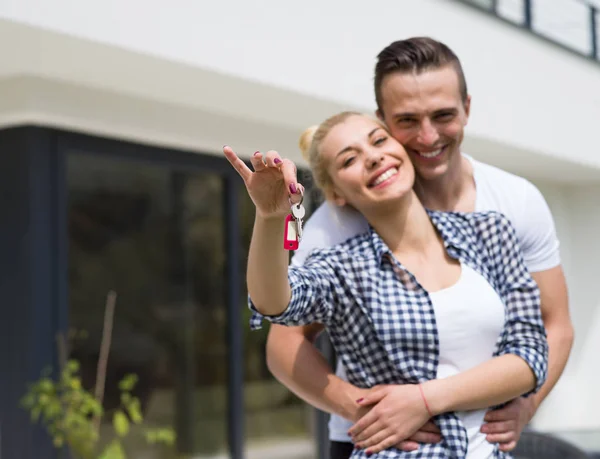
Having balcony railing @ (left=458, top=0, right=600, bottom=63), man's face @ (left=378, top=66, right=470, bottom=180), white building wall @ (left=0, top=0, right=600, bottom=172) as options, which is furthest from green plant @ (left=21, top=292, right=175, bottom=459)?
balcony railing @ (left=458, top=0, right=600, bottom=63)

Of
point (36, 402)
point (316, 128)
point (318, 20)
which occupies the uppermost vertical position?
point (318, 20)

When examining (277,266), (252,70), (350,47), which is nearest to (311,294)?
(277,266)

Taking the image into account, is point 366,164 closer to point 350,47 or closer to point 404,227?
point 404,227

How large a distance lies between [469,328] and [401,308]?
0.15 meters

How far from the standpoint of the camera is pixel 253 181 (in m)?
1.75

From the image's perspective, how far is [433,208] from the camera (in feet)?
7.80

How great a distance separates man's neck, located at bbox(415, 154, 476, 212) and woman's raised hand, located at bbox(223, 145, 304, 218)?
2.20 ft

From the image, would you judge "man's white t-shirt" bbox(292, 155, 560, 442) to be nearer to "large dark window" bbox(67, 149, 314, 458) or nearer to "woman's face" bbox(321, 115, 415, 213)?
"woman's face" bbox(321, 115, 415, 213)

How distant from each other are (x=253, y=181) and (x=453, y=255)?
635 mm

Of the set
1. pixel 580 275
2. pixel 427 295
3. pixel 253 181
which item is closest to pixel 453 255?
pixel 427 295

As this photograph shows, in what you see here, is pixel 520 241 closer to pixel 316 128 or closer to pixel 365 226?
pixel 365 226

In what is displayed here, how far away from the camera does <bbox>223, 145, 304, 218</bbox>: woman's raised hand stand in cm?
168

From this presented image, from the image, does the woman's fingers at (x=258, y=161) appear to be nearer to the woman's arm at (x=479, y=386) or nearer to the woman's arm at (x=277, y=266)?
the woman's arm at (x=277, y=266)

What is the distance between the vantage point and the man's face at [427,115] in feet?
7.42
